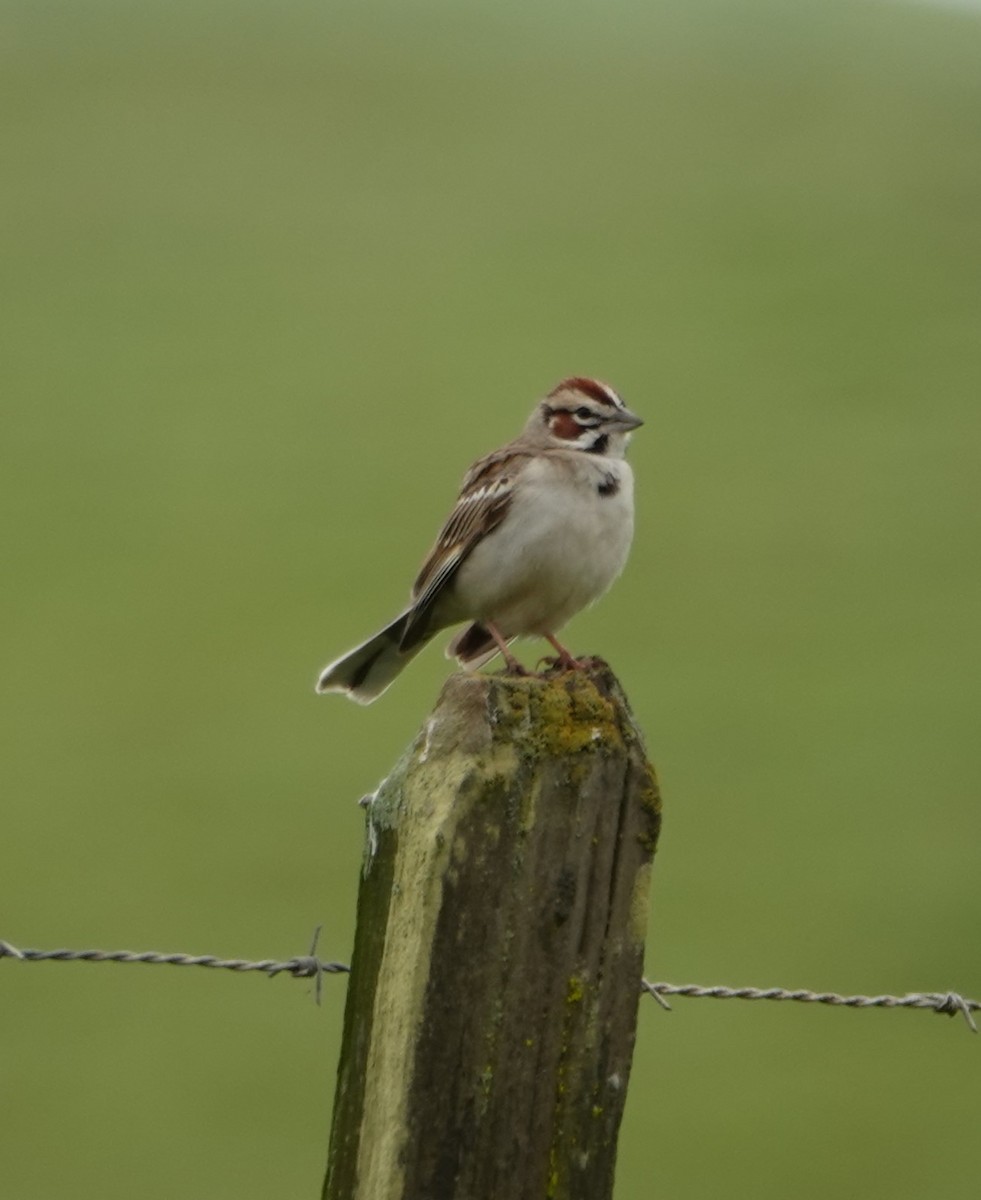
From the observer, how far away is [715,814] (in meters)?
17.8

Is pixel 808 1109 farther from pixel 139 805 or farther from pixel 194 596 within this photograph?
pixel 194 596

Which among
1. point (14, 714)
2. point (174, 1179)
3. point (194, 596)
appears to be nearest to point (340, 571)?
point (194, 596)

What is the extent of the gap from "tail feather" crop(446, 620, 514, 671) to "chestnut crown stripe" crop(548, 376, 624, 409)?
2.73ft

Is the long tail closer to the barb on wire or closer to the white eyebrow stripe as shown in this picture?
the white eyebrow stripe

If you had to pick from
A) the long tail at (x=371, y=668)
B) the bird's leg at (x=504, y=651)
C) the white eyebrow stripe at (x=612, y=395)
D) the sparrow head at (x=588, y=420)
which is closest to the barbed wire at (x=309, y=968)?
the bird's leg at (x=504, y=651)

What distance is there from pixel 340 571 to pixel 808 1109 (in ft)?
37.6

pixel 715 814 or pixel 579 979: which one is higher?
pixel 715 814

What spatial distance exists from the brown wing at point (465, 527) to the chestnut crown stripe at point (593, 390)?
1.31 ft

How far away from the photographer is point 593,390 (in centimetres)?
726

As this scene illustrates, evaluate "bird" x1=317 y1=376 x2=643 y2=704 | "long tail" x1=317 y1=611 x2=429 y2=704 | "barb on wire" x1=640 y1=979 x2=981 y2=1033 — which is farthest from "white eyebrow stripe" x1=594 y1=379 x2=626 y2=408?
"barb on wire" x1=640 y1=979 x2=981 y2=1033

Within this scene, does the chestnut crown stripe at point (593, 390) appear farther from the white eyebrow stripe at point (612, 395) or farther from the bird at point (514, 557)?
the bird at point (514, 557)

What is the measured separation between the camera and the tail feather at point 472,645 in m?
7.04

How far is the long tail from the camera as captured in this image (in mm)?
6789

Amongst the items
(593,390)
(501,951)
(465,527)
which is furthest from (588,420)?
(501,951)
